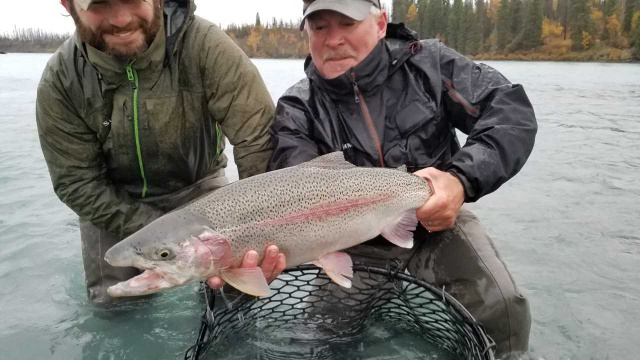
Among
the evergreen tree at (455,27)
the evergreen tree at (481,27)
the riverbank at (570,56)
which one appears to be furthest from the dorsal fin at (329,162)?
the evergreen tree at (455,27)

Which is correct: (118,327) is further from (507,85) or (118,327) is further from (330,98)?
(507,85)

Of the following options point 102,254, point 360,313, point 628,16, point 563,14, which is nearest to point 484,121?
point 360,313

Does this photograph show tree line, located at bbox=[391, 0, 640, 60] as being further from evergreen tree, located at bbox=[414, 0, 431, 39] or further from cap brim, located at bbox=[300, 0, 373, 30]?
cap brim, located at bbox=[300, 0, 373, 30]

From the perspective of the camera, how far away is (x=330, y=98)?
10.4 ft

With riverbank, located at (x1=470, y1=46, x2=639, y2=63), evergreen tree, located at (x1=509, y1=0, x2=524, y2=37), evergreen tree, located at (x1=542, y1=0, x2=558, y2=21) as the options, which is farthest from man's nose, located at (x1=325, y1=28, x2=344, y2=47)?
evergreen tree, located at (x1=542, y1=0, x2=558, y2=21)

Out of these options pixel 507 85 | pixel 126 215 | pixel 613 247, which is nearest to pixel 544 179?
pixel 613 247

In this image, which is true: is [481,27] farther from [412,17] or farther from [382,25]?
[382,25]

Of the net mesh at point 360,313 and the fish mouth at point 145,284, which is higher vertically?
the fish mouth at point 145,284

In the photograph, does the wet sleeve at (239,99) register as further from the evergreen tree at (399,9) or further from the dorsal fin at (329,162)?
the evergreen tree at (399,9)

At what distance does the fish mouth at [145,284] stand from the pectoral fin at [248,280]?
233 millimetres

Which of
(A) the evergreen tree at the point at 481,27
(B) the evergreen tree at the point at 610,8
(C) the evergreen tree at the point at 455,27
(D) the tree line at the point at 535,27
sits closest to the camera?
(D) the tree line at the point at 535,27

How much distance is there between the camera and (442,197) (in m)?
2.65

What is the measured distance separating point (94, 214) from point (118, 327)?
2.45 ft

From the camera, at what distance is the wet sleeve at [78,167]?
316cm
